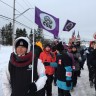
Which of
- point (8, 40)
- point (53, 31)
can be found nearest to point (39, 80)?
point (53, 31)

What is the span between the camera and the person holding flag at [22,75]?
4.04 metres

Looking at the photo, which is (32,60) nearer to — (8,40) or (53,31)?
(53,31)

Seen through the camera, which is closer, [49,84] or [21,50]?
[21,50]

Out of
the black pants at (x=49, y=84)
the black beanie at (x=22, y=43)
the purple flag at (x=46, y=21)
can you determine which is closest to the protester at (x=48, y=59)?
the black pants at (x=49, y=84)

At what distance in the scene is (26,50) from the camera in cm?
419

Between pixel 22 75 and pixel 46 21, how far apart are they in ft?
11.0

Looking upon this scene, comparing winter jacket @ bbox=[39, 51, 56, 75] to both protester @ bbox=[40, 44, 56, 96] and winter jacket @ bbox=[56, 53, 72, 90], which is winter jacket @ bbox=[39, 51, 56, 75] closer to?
protester @ bbox=[40, 44, 56, 96]

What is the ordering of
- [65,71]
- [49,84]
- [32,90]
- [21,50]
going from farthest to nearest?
1. [49,84]
2. [65,71]
3. [21,50]
4. [32,90]

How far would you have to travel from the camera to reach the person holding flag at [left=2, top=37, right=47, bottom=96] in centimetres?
404

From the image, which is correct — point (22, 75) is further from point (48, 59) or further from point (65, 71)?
point (48, 59)

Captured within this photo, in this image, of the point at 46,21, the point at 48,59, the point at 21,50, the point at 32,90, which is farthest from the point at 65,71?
the point at 32,90

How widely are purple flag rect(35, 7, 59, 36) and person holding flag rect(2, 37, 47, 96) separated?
7.62 feet

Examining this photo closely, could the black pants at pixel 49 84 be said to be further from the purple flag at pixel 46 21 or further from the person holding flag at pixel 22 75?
the person holding flag at pixel 22 75

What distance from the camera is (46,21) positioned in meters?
7.23
